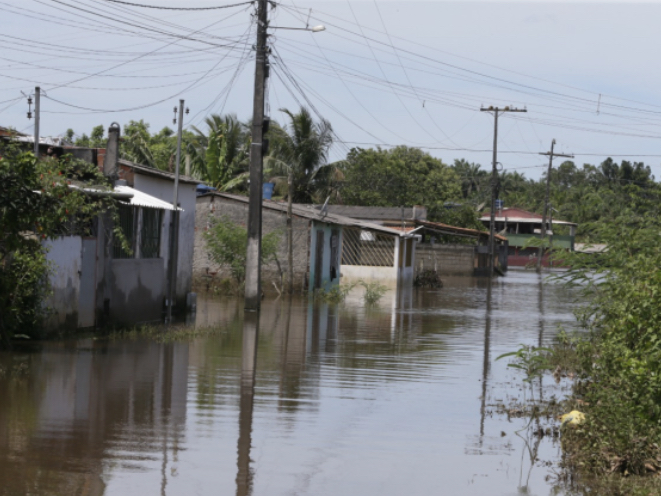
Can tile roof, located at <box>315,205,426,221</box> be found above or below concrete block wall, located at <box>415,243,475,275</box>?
above

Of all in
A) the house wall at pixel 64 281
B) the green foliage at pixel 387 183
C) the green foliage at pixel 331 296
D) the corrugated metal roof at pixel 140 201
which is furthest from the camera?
the green foliage at pixel 387 183

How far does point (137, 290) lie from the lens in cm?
1853

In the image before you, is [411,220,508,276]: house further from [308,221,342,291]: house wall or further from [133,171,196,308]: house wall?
[133,171,196,308]: house wall

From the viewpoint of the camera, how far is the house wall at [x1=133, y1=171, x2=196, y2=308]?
20.7 metres

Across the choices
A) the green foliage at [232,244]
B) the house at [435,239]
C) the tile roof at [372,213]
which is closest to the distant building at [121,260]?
the green foliage at [232,244]

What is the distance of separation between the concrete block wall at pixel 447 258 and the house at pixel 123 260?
31.2 m

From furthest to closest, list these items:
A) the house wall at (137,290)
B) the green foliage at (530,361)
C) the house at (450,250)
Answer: the house at (450,250) < the house wall at (137,290) < the green foliage at (530,361)

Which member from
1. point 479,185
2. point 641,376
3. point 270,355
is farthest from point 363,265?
point 479,185

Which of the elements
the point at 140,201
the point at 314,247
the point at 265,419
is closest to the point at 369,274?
the point at 314,247

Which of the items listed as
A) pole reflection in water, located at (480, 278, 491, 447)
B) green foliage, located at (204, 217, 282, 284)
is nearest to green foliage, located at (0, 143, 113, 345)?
pole reflection in water, located at (480, 278, 491, 447)

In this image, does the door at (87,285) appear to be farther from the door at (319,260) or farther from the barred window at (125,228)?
the door at (319,260)

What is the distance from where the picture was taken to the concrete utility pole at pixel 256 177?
2220 centimetres

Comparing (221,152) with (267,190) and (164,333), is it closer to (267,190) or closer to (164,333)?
(267,190)

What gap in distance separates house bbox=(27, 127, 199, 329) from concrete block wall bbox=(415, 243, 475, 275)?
31.2m
